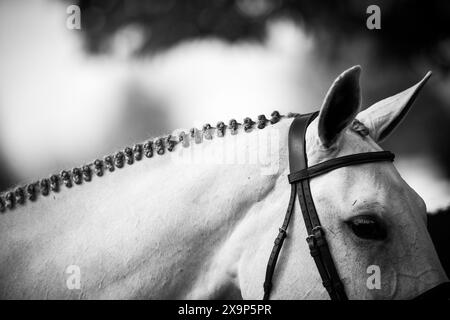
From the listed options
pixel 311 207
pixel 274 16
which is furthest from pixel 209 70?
pixel 311 207

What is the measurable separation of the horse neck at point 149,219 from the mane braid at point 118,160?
2 cm

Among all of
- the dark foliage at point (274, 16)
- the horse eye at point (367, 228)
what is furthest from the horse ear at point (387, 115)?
the dark foliage at point (274, 16)

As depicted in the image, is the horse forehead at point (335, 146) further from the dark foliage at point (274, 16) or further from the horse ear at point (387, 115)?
the dark foliage at point (274, 16)

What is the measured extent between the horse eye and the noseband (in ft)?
0.31

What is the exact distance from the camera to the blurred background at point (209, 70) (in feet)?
8.66

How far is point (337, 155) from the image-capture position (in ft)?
3.84

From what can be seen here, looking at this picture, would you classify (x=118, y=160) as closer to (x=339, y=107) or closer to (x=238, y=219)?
(x=238, y=219)

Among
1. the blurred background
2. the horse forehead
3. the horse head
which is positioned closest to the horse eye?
the horse head

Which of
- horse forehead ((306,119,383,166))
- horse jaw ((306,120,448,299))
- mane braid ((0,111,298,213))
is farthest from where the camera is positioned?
mane braid ((0,111,298,213))

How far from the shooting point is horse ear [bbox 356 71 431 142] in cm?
A: 136

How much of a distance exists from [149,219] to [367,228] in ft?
2.28

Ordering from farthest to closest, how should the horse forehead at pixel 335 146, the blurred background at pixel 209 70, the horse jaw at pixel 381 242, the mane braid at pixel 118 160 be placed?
the blurred background at pixel 209 70
the mane braid at pixel 118 160
the horse forehead at pixel 335 146
the horse jaw at pixel 381 242

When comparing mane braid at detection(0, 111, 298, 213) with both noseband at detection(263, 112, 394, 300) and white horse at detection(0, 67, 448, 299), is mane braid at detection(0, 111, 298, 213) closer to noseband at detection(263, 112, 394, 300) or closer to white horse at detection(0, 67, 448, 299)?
white horse at detection(0, 67, 448, 299)

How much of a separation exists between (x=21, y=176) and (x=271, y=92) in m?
1.95
